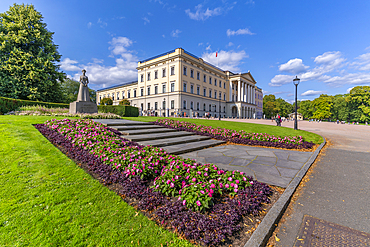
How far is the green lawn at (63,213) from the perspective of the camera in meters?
1.86

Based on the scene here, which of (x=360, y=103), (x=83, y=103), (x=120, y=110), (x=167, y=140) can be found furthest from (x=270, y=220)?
(x=360, y=103)

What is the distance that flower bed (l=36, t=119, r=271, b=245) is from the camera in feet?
6.98

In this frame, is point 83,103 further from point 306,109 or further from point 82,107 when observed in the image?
point 306,109

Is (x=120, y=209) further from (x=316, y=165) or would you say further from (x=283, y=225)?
(x=316, y=165)

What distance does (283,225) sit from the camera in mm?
2316

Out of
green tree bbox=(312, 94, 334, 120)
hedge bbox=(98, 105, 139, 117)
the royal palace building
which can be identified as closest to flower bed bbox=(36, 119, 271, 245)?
hedge bbox=(98, 105, 139, 117)

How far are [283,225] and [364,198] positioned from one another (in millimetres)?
2086

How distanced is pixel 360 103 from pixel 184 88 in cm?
5748

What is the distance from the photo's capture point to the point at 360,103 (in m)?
50.9

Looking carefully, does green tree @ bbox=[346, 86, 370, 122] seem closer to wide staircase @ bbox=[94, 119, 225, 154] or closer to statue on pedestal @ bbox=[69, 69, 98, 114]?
wide staircase @ bbox=[94, 119, 225, 154]

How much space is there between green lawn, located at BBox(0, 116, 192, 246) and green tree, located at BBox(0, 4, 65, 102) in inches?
923

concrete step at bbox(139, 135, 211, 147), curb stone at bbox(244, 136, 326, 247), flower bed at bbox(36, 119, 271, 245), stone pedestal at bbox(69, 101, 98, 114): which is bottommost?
curb stone at bbox(244, 136, 326, 247)

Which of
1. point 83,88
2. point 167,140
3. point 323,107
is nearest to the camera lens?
point 167,140

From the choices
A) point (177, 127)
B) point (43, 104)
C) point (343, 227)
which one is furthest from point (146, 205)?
point (43, 104)
